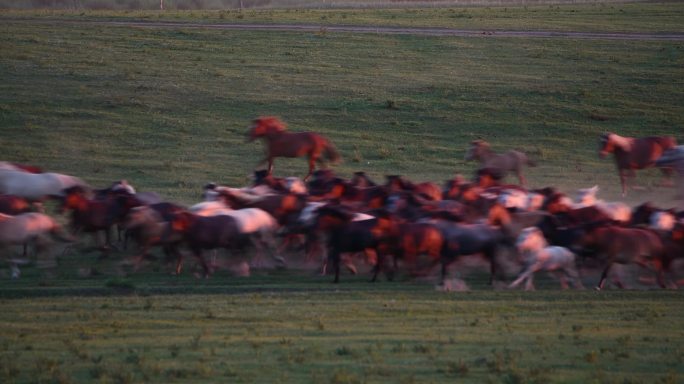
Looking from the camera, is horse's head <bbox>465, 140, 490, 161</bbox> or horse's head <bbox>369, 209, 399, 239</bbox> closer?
horse's head <bbox>369, 209, 399, 239</bbox>

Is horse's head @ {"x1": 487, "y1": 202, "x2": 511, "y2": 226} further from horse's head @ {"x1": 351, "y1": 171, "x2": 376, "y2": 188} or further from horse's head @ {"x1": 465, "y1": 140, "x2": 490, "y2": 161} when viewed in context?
horse's head @ {"x1": 465, "y1": 140, "x2": 490, "y2": 161}

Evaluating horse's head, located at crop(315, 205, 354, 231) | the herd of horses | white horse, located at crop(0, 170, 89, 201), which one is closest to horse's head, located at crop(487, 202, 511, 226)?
the herd of horses

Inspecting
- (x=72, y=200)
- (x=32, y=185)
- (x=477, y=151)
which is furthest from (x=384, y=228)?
(x=477, y=151)

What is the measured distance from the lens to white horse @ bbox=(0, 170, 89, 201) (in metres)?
17.0

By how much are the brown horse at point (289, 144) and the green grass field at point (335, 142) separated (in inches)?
45.9

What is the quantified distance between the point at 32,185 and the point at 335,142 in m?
10.4

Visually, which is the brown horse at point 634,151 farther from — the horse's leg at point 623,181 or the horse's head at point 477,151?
the horse's head at point 477,151

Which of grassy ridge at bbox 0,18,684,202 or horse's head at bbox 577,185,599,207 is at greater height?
horse's head at bbox 577,185,599,207

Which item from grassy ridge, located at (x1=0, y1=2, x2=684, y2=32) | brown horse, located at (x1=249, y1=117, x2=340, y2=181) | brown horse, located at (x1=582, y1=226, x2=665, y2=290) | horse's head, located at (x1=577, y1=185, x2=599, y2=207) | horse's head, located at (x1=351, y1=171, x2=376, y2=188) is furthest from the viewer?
grassy ridge, located at (x1=0, y1=2, x2=684, y2=32)

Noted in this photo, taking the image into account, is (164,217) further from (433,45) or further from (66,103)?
(433,45)

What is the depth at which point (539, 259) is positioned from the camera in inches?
530

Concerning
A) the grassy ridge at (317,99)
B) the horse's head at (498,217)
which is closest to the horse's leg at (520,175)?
the grassy ridge at (317,99)

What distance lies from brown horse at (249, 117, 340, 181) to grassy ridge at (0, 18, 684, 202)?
1132 mm

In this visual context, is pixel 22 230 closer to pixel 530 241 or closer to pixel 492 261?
pixel 492 261
